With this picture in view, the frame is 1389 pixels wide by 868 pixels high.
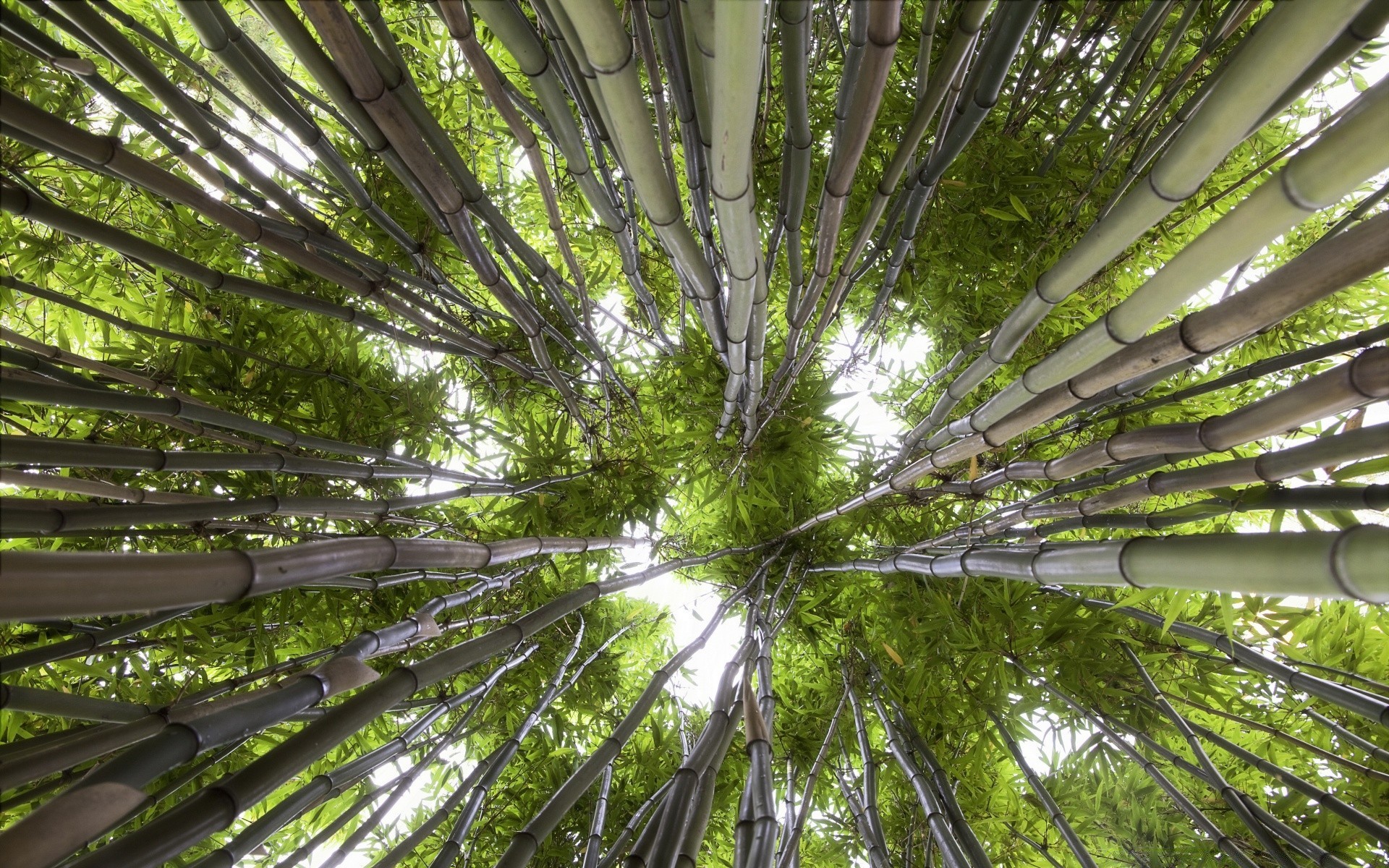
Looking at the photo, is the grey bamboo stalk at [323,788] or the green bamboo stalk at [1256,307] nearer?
the green bamboo stalk at [1256,307]

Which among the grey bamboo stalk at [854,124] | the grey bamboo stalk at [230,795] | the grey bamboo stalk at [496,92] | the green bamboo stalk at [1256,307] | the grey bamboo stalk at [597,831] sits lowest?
the grey bamboo stalk at [597,831]

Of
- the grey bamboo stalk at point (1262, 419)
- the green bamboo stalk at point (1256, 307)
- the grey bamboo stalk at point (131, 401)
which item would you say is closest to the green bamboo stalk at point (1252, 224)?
the green bamboo stalk at point (1256, 307)

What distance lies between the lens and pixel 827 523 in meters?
2.95

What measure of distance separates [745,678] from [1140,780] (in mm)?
1970

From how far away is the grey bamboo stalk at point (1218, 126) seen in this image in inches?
24.1

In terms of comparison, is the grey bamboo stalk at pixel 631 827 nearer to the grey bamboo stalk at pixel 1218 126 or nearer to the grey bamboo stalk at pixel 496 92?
the grey bamboo stalk at pixel 1218 126

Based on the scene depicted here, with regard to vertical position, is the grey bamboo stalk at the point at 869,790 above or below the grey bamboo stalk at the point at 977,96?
below

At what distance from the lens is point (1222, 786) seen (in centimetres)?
162

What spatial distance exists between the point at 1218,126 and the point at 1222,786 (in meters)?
1.67

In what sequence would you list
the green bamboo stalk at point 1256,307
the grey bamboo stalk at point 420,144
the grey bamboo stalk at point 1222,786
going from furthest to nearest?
1. the grey bamboo stalk at point 1222,786
2. the grey bamboo stalk at point 420,144
3. the green bamboo stalk at point 1256,307

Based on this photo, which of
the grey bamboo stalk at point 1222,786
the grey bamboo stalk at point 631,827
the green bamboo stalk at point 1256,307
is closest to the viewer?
the green bamboo stalk at point 1256,307

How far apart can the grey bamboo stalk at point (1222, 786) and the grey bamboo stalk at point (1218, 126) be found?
141 cm

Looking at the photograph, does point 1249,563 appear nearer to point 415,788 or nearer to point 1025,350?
point 1025,350

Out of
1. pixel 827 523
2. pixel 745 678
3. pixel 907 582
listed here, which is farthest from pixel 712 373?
pixel 745 678
